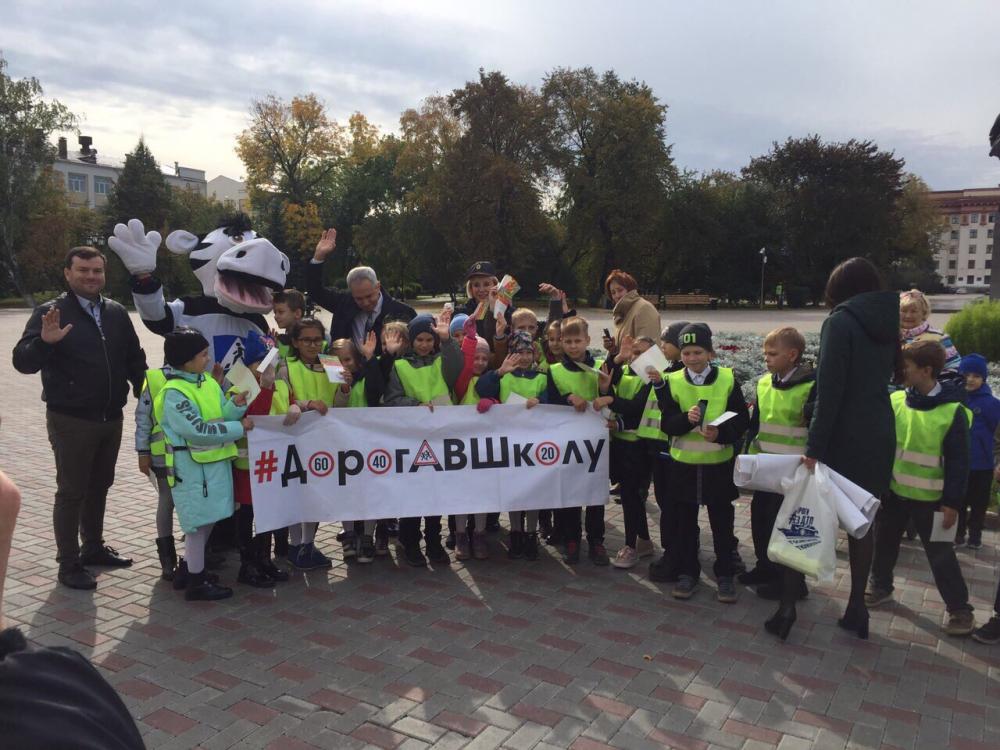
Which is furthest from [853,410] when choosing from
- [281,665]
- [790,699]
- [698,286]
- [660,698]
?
[698,286]

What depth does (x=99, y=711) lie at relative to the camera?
1.14 metres

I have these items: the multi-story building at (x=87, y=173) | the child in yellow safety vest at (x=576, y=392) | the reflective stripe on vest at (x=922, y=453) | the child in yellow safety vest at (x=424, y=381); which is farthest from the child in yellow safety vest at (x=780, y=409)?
the multi-story building at (x=87, y=173)

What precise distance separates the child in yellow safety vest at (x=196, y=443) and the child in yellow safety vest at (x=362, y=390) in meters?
0.86

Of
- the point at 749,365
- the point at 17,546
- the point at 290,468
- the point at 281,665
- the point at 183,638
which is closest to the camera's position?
the point at 281,665

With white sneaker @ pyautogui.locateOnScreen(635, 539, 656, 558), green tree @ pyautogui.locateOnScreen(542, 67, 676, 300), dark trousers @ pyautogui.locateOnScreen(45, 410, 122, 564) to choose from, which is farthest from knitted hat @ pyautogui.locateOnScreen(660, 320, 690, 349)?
green tree @ pyautogui.locateOnScreen(542, 67, 676, 300)

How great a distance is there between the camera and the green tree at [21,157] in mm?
47406

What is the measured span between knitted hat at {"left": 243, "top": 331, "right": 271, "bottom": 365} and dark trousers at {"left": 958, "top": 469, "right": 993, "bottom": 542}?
18.2ft

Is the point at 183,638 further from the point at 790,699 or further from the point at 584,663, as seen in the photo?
the point at 790,699

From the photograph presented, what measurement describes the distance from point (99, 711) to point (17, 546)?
5.69 metres

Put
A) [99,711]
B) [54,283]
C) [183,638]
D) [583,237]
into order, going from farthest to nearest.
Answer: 1. [54,283]
2. [583,237]
3. [183,638]
4. [99,711]

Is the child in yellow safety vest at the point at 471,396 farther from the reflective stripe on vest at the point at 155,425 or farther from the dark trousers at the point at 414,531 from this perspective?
the reflective stripe on vest at the point at 155,425

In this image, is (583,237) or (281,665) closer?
(281,665)

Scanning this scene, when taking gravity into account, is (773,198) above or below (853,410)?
above

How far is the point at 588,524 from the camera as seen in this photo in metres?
5.59
